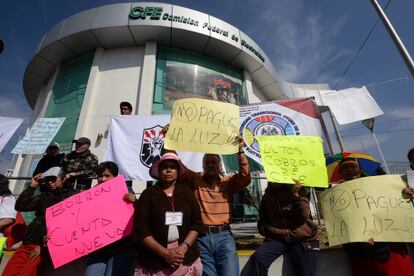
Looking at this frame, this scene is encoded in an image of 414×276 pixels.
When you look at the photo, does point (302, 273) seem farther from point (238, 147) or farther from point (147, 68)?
point (147, 68)

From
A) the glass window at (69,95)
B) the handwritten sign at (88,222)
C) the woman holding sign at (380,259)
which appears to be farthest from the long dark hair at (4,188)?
the glass window at (69,95)

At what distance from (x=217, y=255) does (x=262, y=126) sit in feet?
8.55

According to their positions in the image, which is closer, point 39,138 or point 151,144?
point 151,144

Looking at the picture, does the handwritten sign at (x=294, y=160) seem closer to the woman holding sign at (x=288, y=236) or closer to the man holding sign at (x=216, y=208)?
the woman holding sign at (x=288, y=236)

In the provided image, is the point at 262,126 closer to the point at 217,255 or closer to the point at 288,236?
the point at 288,236

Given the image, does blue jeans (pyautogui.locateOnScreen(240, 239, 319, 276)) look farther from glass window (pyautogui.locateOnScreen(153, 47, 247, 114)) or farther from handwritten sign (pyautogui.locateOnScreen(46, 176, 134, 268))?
glass window (pyautogui.locateOnScreen(153, 47, 247, 114))

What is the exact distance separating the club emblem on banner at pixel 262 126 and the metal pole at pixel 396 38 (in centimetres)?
334

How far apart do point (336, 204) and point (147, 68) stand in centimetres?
855

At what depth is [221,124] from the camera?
8.34ft

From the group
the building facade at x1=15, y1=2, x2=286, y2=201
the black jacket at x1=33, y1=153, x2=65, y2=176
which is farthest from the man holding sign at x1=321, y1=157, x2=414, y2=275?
the building facade at x1=15, y1=2, x2=286, y2=201

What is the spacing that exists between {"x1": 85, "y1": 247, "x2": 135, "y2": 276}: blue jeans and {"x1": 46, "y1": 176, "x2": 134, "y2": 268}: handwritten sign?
19 centimetres

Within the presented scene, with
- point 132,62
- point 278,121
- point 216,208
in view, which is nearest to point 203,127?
point 216,208

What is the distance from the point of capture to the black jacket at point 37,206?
2457mm

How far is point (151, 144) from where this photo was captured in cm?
438
